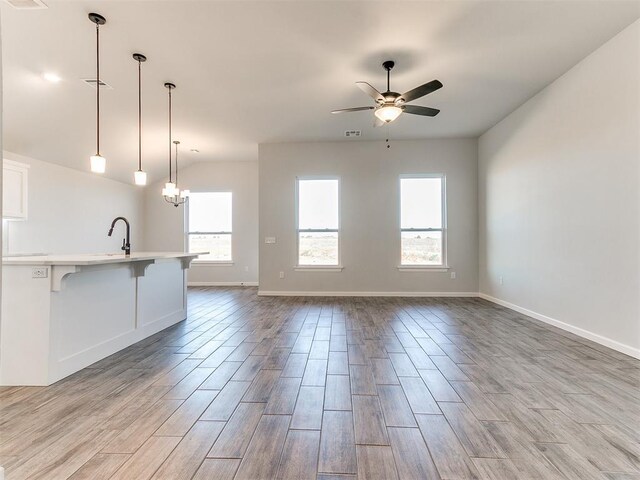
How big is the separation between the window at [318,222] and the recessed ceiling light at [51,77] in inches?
148

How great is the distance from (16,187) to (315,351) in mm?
4947

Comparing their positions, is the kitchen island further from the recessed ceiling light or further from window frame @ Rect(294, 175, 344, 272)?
window frame @ Rect(294, 175, 344, 272)

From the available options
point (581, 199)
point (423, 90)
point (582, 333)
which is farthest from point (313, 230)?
point (582, 333)

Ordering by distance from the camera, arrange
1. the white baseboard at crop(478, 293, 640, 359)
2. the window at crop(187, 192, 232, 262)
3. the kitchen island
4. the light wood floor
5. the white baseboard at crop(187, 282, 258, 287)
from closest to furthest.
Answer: the light wood floor < the kitchen island < the white baseboard at crop(478, 293, 640, 359) < the white baseboard at crop(187, 282, 258, 287) < the window at crop(187, 192, 232, 262)

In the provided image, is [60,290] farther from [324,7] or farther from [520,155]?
[520,155]

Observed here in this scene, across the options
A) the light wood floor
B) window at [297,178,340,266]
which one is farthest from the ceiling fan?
window at [297,178,340,266]

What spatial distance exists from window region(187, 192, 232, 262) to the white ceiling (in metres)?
2.55

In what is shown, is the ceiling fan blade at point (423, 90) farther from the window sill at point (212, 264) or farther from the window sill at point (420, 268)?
the window sill at point (212, 264)

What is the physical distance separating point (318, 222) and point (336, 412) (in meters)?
4.48

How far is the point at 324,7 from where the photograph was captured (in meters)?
2.71

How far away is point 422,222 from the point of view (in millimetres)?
Answer: 6031

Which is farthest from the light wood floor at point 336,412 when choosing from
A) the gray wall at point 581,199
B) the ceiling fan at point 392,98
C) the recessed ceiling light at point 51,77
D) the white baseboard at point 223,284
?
the white baseboard at point 223,284

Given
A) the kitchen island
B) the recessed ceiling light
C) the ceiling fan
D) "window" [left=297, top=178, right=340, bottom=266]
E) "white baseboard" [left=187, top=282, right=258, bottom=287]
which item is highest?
the recessed ceiling light

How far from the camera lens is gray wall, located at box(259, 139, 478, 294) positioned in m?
5.93
